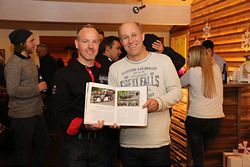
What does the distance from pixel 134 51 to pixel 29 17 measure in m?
5.48

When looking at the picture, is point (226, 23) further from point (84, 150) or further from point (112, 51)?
point (84, 150)

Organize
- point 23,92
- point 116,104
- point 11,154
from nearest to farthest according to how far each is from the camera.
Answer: point 116,104 < point 23,92 < point 11,154

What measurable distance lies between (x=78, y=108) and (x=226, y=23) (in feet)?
15.6

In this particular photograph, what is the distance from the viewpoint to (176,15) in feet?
25.3

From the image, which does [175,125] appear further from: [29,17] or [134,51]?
[29,17]

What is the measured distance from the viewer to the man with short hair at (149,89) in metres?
2.17

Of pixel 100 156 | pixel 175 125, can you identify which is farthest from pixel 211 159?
pixel 100 156

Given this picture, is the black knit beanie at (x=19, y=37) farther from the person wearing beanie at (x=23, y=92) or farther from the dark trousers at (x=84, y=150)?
the dark trousers at (x=84, y=150)

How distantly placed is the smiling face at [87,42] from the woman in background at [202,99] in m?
1.67

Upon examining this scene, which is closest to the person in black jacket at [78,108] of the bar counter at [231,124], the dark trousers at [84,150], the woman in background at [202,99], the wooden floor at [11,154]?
the dark trousers at [84,150]

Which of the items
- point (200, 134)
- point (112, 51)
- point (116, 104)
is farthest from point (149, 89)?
point (200, 134)

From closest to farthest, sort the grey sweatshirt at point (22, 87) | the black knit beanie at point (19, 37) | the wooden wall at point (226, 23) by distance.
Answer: the grey sweatshirt at point (22, 87) < the black knit beanie at point (19, 37) < the wooden wall at point (226, 23)

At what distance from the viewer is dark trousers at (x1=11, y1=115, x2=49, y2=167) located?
3094 millimetres

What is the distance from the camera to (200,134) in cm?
358
